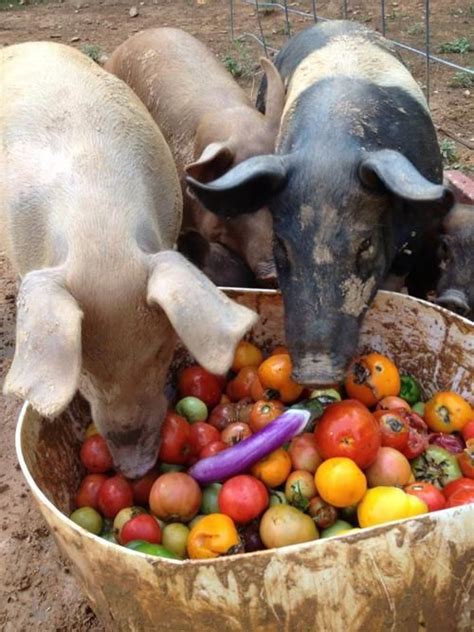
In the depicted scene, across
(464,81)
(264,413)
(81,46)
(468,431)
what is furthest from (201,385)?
(81,46)

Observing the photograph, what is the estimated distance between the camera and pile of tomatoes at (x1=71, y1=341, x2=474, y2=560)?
7.59 ft

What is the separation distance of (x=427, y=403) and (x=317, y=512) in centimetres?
72

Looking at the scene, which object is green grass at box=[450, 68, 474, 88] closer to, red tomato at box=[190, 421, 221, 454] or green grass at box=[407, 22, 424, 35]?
green grass at box=[407, 22, 424, 35]

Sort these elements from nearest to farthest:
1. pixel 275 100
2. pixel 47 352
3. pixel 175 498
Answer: pixel 47 352, pixel 175 498, pixel 275 100

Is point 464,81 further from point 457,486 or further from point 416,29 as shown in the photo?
point 457,486

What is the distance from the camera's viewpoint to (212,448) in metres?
2.67

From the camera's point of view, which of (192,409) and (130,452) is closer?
(130,452)

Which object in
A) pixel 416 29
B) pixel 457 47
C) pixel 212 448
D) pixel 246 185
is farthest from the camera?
pixel 416 29

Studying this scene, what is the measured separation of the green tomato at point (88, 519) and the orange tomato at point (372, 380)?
3.06ft

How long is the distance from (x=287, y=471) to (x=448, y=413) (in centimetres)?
60

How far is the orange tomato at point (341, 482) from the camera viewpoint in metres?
2.31

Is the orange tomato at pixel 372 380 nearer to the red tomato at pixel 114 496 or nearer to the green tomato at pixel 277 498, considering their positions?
the green tomato at pixel 277 498

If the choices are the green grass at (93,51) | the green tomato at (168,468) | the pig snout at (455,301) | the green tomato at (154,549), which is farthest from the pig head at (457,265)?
the green grass at (93,51)

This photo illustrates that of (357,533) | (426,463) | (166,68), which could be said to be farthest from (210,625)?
(166,68)
